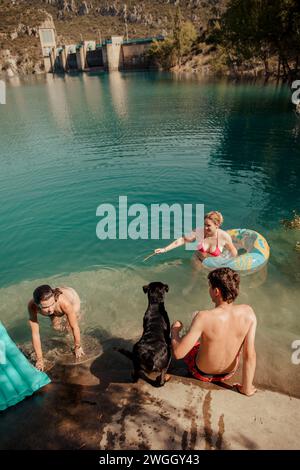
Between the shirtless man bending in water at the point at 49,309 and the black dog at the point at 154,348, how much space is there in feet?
3.97

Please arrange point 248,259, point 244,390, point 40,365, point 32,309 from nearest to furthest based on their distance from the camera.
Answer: point 244,390, point 32,309, point 40,365, point 248,259

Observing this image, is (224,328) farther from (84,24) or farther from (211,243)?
(84,24)

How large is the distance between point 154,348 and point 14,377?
213cm

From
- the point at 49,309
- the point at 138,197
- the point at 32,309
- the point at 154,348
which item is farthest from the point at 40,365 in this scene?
the point at 138,197

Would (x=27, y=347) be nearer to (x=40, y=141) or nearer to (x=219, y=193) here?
(x=219, y=193)

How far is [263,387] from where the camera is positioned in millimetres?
4484

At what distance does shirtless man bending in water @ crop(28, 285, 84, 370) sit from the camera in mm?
4363

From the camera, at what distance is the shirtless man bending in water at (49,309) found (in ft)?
14.3

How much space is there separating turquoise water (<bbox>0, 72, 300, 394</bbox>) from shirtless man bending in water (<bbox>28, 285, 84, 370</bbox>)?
1.16 metres

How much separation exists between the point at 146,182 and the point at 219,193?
3592mm

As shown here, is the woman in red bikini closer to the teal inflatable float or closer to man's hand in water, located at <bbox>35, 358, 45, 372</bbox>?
man's hand in water, located at <bbox>35, 358, 45, 372</bbox>

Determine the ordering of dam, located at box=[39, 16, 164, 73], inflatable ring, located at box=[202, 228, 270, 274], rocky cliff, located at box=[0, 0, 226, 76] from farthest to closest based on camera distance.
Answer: rocky cliff, located at box=[0, 0, 226, 76] → dam, located at box=[39, 16, 164, 73] → inflatable ring, located at box=[202, 228, 270, 274]

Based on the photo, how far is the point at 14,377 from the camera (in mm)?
4414

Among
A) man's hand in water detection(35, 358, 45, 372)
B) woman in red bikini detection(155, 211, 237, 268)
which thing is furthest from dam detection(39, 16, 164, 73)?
man's hand in water detection(35, 358, 45, 372)
